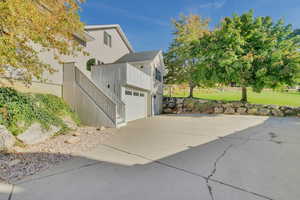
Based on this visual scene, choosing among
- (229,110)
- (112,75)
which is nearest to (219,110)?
(229,110)

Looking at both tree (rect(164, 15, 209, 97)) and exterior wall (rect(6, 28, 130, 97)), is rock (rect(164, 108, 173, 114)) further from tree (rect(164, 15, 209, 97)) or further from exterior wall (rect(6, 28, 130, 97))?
exterior wall (rect(6, 28, 130, 97))

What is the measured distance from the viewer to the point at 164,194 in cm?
217

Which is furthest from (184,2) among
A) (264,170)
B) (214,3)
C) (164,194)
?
(164,194)

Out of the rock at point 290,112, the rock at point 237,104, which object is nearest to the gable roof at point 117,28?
the rock at point 237,104

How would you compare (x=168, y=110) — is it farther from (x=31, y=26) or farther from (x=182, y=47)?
(x=31, y=26)

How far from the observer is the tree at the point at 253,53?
10.8 metres

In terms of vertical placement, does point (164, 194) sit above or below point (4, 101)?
below

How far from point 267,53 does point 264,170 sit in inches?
480

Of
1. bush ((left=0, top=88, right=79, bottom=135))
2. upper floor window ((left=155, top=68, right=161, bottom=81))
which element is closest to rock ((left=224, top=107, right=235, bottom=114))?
upper floor window ((left=155, top=68, right=161, bottom=81))

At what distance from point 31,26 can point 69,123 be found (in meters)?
4.25

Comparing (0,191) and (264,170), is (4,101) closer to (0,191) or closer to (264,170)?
(0,191)

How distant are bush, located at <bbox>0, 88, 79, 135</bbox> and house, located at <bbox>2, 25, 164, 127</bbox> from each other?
87 centimetres

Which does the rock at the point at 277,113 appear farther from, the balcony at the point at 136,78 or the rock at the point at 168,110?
the balcony at the point at 136,78

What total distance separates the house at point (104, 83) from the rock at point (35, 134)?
6.31 ft
